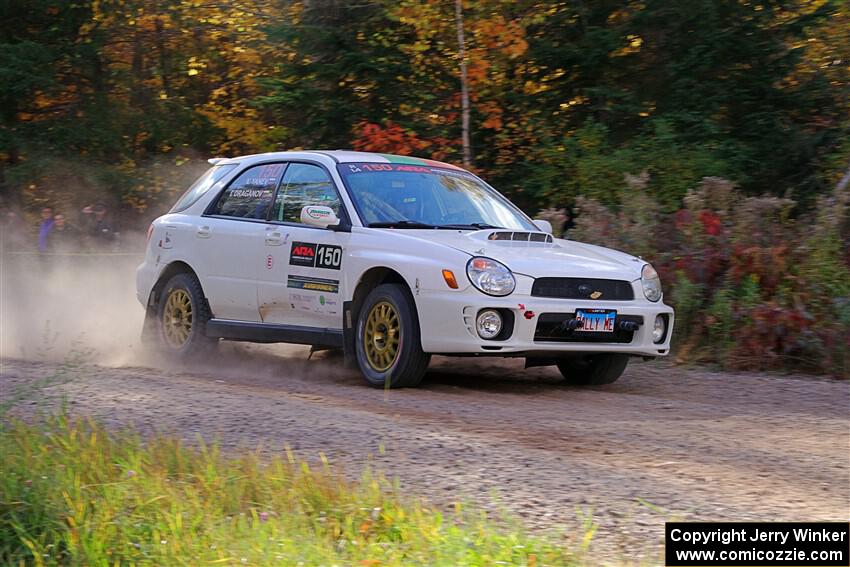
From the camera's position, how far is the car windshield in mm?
8867

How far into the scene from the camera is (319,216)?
866 centimetres

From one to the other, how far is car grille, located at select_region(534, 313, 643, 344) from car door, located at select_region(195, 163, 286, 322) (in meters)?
2.60

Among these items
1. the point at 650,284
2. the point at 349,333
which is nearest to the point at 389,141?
the point at 349,333

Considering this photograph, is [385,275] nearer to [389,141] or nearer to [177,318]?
[177,318]

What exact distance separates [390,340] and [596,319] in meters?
1.40

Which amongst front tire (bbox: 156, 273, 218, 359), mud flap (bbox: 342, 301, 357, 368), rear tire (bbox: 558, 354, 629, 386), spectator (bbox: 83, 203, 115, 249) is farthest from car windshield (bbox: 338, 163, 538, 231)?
spectator (bbox: 83, 203, 115, 249)

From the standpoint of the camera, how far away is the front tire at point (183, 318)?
10.0 meters

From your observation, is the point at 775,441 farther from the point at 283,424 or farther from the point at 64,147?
the point at 64,147

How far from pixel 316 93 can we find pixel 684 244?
1024cm

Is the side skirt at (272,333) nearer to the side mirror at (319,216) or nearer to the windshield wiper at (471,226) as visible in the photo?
the side mirror at (319,216)

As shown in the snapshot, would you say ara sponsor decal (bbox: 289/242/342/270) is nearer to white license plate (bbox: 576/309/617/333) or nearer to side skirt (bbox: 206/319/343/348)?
side skirt (bbox: 206/319/343/348)

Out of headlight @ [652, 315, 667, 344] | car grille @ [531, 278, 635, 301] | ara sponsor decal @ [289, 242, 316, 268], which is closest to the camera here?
car grille @ [531, 278, 635, 301]

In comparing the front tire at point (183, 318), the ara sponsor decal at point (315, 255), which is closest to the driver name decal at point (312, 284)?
the ara sponsor decal at point (315, 255)

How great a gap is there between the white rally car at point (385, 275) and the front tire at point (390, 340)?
0.01 meters
